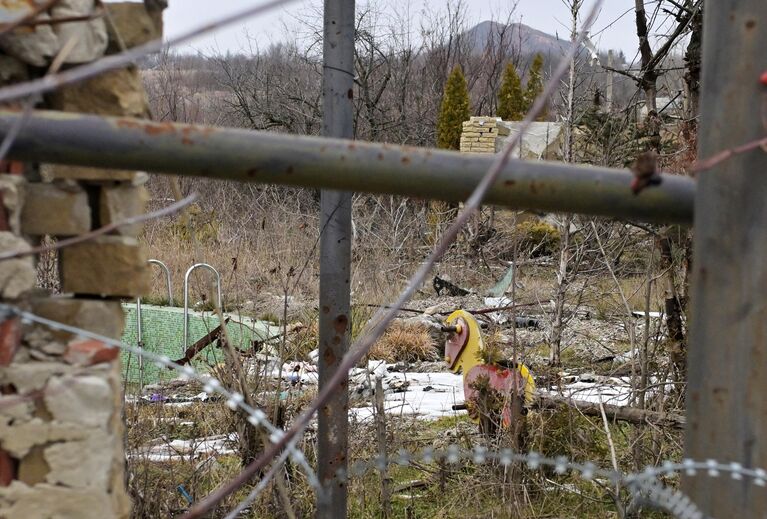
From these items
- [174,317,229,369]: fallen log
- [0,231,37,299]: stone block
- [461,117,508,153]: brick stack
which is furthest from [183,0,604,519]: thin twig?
[461,117,508,153]: brick stack

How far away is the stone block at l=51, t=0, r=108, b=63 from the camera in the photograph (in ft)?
6.31

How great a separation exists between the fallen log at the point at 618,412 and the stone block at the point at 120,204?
3.13 m

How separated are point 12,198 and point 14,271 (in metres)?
0.18

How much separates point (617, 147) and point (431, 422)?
252 cm

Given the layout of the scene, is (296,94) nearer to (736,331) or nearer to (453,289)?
(453,289)

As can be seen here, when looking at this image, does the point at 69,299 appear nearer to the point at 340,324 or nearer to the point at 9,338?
the point at 9,338

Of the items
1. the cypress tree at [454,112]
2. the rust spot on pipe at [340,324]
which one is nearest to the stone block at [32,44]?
the rust spot on pipe at [340,324]

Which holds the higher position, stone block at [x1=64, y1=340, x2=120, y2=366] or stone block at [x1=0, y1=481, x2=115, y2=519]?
stone block at [x1=64, y1=340, x2=120, y2=366]

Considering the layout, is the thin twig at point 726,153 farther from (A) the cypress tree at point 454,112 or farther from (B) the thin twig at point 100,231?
(A) the cypress tree at point 454,112

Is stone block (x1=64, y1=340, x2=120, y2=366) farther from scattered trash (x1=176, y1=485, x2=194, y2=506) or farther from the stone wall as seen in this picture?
the stone wall

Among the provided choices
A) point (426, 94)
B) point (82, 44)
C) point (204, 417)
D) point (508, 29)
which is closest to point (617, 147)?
point (204, 417)

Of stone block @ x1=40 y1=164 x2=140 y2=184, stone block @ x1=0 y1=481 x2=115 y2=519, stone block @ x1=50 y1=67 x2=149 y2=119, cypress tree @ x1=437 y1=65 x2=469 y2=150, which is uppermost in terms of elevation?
cypress tree @ x1=437 y1=65 x2=469 y2=150

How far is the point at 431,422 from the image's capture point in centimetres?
600

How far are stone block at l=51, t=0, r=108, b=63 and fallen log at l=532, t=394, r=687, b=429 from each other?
134 inches
